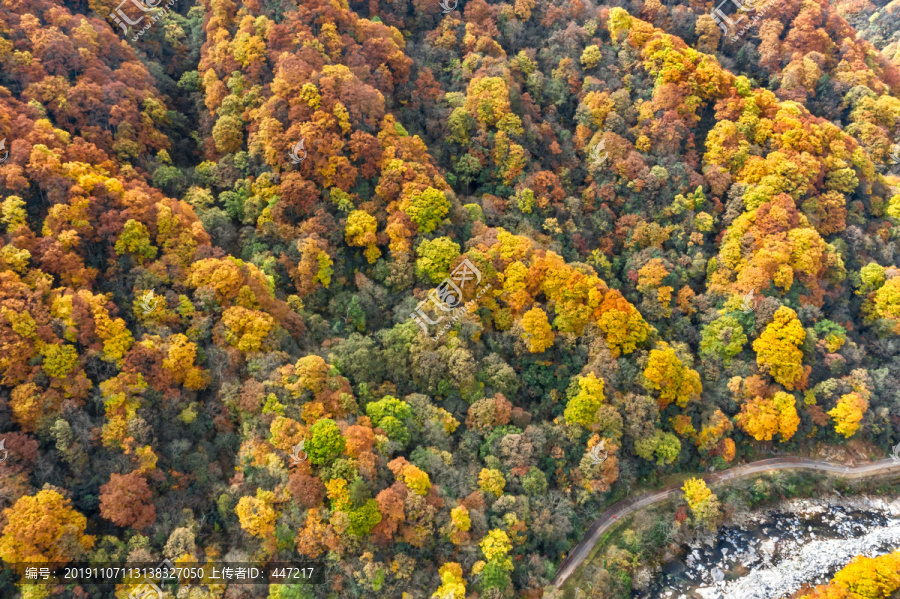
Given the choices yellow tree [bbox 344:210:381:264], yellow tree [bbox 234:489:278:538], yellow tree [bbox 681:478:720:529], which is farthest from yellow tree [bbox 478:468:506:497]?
yellow tree [bbox 344:210:381:264]

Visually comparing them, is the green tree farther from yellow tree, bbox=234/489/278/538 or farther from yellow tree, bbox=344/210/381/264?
yellow tree, bbox=344/210/381/264

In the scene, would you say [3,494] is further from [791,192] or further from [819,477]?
[791,192]

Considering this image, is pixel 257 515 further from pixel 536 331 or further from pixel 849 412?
pixel 849 412

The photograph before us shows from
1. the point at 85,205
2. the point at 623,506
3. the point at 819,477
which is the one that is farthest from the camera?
the point at 819,477

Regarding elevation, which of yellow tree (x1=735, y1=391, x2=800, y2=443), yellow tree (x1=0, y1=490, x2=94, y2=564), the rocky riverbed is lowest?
yellow tree (x1=0, y1=490, x2=94, y2=564)

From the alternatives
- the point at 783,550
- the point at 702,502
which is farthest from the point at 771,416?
the point at 783,550

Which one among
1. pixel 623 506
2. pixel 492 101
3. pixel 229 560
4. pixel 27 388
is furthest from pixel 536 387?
pixel 27 388
